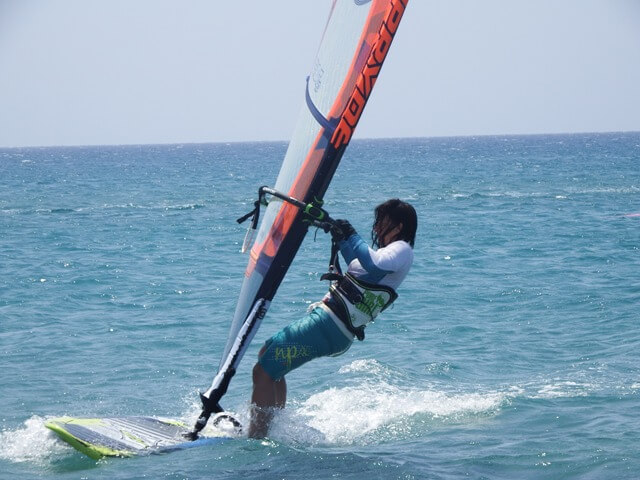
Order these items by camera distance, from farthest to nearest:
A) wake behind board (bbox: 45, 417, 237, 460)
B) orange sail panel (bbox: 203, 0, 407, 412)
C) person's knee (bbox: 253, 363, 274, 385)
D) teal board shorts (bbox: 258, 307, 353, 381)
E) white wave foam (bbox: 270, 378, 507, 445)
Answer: white wave foam (bbox: 270, 378, 507, 445)
wake behind board (bbox: 45, 417, 237, 460)
person's knee (bbox: 253, 363, 274, 385)
teal board shorts (bbox: 258, 307, 353, 381)
orange sail panel (bbox: 203, 0, 407, 412)

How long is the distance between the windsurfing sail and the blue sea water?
81 centimetres

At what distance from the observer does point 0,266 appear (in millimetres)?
15703

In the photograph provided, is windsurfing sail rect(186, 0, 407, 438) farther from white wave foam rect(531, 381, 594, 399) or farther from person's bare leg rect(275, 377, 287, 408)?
white wave foam rect(531, 381, 594, 399)

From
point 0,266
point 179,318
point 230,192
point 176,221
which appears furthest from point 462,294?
point 230,192

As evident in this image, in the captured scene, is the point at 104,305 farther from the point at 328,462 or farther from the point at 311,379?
the point at 328,462

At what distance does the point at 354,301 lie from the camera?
5.16 m

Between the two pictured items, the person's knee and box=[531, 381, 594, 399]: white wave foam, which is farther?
box=[531, 381, 594, 399]: white wave foam

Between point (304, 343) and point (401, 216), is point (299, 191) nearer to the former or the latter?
point (401, 216)

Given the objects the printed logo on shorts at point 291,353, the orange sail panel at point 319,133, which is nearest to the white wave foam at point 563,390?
the printed logo on shorts at point 291,353

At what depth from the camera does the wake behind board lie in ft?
18.3

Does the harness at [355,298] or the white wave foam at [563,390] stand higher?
the harness at [355,298]

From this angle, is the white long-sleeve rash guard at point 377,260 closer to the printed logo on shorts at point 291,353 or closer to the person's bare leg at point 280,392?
the printed logo on shorts at point 291,353

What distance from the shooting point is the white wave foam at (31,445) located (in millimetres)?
5695

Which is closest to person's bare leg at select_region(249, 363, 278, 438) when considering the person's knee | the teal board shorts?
the person's knee
